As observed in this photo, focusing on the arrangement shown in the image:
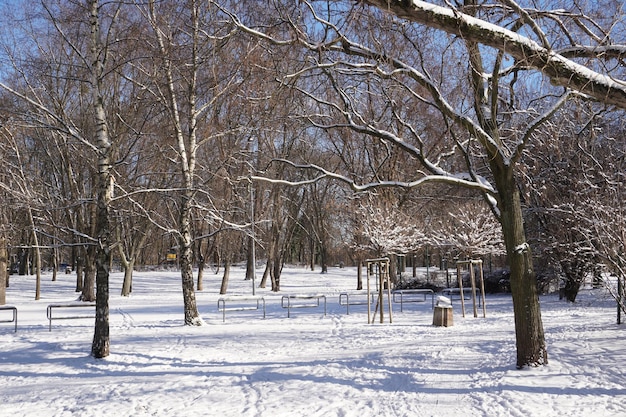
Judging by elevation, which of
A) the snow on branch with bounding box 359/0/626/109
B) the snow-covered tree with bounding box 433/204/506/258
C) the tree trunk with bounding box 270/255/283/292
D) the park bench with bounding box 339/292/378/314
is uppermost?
the snow on branch with bounding box 359/0/626/109

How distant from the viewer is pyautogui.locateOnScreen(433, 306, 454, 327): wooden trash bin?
50.8ft

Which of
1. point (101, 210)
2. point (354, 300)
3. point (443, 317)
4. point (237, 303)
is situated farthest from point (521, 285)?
point (237, 303)

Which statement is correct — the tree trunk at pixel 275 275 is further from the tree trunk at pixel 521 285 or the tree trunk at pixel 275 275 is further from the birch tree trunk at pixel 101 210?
the tree trunk at pixel 521 285

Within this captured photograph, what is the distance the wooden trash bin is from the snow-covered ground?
1.41 ft

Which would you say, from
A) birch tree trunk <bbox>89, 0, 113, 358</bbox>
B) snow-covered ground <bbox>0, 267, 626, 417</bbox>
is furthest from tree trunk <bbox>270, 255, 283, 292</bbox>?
birch tree trunk <bbox>89, 0, 113, 358</bbox>

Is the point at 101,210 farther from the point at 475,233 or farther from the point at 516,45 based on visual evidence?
the point at 475,233

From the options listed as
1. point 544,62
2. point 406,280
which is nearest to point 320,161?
point 406,280

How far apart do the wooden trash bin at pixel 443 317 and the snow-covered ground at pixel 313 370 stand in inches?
16.9

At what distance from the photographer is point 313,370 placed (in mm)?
9492

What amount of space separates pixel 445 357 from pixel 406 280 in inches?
859

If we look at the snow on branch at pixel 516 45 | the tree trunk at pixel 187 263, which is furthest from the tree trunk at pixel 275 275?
the snow on branch at pixel 516 45

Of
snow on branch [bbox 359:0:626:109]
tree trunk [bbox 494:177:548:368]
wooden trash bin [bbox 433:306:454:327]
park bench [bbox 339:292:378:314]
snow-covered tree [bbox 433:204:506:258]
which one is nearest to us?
snow on branch [bbox 359:0:626:109]

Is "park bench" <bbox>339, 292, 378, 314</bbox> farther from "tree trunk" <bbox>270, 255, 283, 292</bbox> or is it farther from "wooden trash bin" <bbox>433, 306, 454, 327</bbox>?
"tree trunk" <bbox>270, 255, 283, 292</bbox>

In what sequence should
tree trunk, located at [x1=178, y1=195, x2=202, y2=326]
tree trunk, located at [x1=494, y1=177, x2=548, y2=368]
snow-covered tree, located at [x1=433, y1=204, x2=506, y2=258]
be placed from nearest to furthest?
tree trunk, located at [x1=494, y1=177, x2=548, y2=368], tree trunk, located at [x1=178, y1=195, x2=202, y2=326], snow-covered tree, located at [x1=433, y1=204, x2=506, y2=258]
